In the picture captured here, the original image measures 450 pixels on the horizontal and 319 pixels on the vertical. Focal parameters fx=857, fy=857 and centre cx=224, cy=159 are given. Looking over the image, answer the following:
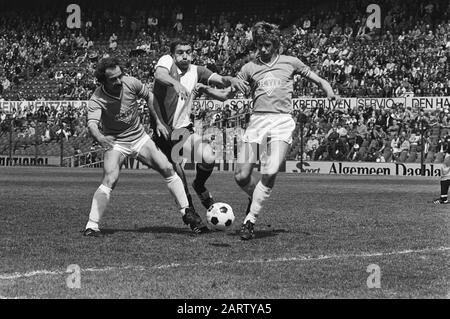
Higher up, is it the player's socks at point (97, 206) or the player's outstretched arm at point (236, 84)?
the player's outstretched arm at point (236, 84)

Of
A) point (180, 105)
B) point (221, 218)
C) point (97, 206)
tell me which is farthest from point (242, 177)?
point (97, 206)

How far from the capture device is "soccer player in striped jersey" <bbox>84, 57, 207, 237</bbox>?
10.1 meters

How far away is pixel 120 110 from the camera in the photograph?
10281 millimetres

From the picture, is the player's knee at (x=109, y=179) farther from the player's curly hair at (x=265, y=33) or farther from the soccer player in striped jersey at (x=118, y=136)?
the player's curly hair at (x=265, y=33)

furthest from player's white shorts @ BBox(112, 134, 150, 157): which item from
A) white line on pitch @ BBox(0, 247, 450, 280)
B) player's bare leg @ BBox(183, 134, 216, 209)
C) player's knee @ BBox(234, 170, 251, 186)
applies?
white line on pitch @ BBox(0, 247, 450, 280)

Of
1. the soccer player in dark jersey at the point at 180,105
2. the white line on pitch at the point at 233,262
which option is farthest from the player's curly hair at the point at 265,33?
the white line on pitch at the point at 233,262

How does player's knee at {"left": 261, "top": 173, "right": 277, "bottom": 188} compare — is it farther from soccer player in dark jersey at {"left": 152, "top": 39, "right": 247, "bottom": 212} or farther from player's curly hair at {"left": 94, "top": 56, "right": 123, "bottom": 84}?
player's curly hair at {"left": 94, "top": 56, "right": 123, "bottom": 84}

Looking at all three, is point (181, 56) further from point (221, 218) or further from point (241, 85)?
point (221, 218)

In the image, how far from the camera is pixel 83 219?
12445 millimetres

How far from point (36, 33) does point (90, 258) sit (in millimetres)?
46538

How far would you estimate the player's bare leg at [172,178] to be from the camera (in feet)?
33.9

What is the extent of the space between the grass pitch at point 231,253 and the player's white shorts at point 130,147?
0.99 meters
